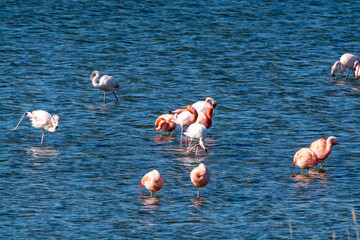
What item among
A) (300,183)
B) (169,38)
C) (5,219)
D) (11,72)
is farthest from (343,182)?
(169,38)

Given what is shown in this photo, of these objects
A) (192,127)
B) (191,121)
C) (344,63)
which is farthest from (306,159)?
(344,63)

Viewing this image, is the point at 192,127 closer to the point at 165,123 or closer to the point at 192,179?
the point at 165,123

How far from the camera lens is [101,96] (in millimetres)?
27109

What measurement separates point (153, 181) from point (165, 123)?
5.47m

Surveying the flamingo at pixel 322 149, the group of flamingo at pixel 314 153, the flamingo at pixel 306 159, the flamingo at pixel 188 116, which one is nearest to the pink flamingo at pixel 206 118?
the flamingo at pixel 188 116

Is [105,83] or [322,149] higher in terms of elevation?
[105,83]

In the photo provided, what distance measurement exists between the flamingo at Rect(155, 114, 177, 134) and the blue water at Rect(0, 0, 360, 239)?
0.89ft

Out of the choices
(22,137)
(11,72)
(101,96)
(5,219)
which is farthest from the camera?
(11,72)

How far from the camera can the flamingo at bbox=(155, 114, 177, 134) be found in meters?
22.1

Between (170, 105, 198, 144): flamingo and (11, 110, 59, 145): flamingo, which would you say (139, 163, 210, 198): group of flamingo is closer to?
(170, 105, 198, 144): flamingo

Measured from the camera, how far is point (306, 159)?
18.4 m

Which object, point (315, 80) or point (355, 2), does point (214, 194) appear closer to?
point (315, 80)

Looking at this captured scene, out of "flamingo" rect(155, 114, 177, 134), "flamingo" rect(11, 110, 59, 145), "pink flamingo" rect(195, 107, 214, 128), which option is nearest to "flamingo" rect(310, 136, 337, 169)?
"pink flamingo" rect(195, 107, 214, 128)

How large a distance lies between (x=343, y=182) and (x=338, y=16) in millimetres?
22735
